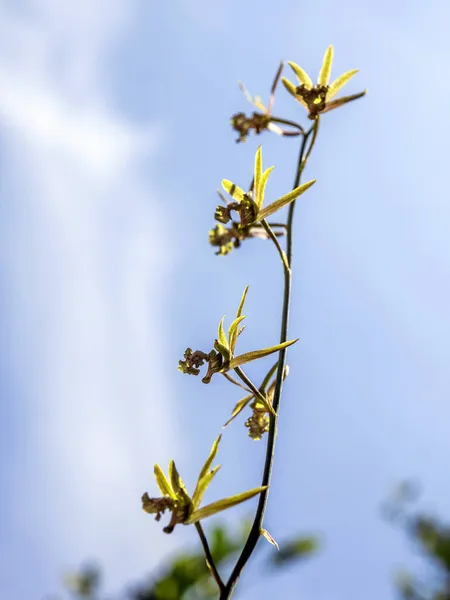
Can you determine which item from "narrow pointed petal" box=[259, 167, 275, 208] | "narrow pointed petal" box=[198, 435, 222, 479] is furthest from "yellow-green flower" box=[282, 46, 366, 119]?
"narrow pointed petal" box=[198, 435, 222, 479]

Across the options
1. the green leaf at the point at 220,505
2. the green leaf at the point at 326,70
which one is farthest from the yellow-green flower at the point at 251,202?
the green leaf at the point at 220,505

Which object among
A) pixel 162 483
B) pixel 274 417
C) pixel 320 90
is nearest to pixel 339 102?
pixel 320 90

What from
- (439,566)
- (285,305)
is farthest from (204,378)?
(439,566)

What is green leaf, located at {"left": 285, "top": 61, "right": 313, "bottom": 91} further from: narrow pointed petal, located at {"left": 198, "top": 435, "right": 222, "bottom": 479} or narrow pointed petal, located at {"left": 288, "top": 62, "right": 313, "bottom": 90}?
narrow pointed petal, located at {"left": 198, "top": 435, "right": 222, "bottom": 479}

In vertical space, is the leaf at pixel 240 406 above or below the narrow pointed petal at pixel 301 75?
below

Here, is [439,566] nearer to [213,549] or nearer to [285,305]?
[213,549]

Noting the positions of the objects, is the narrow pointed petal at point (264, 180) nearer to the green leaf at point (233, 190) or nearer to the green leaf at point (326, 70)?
the green leaf at point (233, 190)

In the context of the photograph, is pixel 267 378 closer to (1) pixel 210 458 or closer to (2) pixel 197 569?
(1) pixel 210 458
